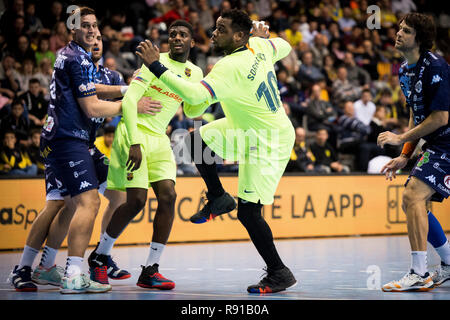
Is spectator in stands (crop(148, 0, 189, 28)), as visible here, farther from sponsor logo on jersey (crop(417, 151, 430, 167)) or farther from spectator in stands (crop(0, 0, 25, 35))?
sponsor logo on jersey (crop(417, 151, 430, 167))

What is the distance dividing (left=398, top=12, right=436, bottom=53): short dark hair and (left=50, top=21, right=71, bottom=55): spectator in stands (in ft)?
28.3

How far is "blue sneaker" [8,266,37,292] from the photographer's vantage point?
6547 millimetres

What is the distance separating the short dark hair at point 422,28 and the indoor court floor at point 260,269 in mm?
2397

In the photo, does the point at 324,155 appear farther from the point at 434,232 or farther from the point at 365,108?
the point at 434,232

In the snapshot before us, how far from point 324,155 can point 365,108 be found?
230cm

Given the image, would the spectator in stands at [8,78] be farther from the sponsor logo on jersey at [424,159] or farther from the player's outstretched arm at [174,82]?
the sponsor logo on jersey at [424,159]

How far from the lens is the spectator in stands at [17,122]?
38.7ft

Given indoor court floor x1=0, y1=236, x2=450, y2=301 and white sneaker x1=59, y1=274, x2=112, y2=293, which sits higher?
white sneaker x1=59, y1=274, x2=112, y2=293

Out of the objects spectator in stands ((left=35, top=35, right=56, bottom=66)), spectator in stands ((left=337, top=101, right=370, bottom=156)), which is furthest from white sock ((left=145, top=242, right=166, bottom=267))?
spectator in stands ((left=337, top=101, right=370, bottom=156))

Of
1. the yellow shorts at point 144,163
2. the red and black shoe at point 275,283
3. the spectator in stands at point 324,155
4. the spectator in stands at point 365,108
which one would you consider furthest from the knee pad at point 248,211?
the spectator in stands at point 365,108

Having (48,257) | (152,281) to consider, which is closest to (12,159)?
(48,257)

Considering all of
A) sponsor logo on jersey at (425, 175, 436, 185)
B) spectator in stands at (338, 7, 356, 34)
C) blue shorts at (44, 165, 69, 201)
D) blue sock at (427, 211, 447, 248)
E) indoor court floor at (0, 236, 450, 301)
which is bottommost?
indoor court floor at (0, 236, 450, 301)
